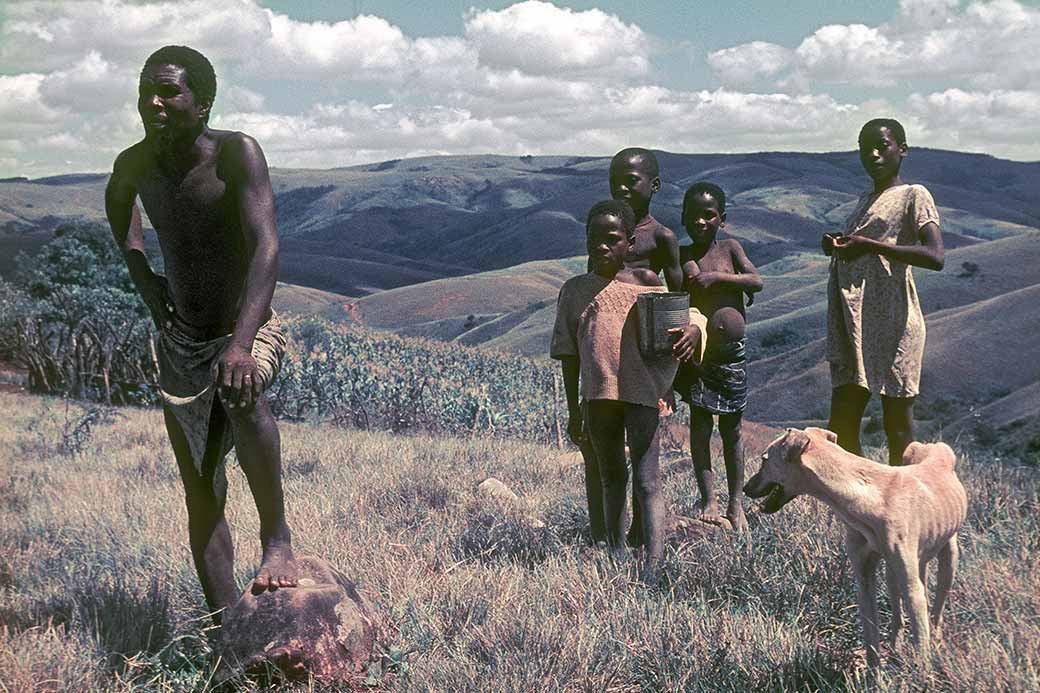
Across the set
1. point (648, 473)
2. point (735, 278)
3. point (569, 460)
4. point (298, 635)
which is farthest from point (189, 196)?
point (569, 460)

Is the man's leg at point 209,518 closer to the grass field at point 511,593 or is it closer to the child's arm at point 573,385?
the grass field at point 511,593

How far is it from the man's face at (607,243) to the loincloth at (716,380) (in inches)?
40.5

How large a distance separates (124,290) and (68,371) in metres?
4.97

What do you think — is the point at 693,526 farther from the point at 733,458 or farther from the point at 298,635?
the point at 298,635

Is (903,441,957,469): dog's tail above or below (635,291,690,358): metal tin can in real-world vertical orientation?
below

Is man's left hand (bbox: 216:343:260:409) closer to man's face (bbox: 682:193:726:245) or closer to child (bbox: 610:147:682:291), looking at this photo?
child (bbox: 610:147:682:291)

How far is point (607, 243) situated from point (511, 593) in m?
1.40

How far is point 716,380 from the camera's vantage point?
5078 millimetres

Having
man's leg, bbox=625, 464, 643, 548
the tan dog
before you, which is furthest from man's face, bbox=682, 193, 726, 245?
the tan dog

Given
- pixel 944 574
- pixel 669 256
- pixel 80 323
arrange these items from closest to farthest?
pixel 944 574 → pixel 669 256 → pixel 80 323

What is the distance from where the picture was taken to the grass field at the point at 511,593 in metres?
3.16

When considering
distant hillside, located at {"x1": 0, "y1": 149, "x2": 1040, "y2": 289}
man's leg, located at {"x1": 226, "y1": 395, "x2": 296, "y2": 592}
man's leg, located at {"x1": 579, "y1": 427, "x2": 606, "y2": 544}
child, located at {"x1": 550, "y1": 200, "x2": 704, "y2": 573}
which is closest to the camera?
man's leg, located at {"x1": 226, "y1": 395, "x2": 296, "y2": 592}

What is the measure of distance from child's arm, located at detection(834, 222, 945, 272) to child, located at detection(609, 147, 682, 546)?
0.68 metres

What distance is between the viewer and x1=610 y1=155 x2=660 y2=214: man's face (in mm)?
4402
